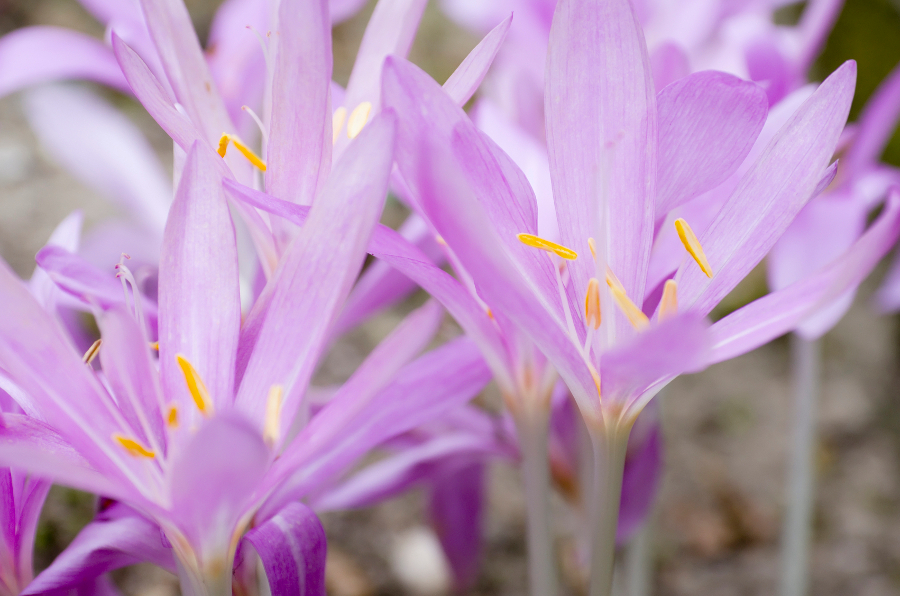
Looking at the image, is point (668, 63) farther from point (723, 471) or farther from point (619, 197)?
point (723, 471)

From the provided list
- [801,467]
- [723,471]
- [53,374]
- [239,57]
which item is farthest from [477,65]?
[723,471]

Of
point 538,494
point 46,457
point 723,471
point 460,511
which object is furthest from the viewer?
point 723,471

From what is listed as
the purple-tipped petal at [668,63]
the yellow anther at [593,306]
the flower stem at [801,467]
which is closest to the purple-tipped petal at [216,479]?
the yellow anther at [593,306]

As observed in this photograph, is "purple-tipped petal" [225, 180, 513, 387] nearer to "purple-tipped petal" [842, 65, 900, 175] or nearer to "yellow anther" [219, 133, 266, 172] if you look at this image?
"yellow anther" [219, 133, 266, 172]

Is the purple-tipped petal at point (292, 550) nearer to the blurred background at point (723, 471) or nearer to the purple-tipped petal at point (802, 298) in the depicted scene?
the purple-tipped petal at point (802, 298)

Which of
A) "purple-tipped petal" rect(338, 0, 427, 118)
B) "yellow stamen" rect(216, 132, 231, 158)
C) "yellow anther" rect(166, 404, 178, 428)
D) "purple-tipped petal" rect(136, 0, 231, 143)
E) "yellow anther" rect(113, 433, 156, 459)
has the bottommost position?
"yellow anther" rect(113, 433, 156, 459)

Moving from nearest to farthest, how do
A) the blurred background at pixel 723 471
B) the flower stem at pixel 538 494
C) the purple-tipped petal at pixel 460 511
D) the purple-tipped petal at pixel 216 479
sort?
1. the purple-tipped petal at pixel 216 479
2. the flower stem at pixel 538 494
3. the purple-tipped petal at pixel 460 511
4. the blurred background at pixel 723 471

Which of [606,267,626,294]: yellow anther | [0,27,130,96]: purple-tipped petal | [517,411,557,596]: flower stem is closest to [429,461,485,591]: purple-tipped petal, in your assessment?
[517,411,557,596]: flower stem
